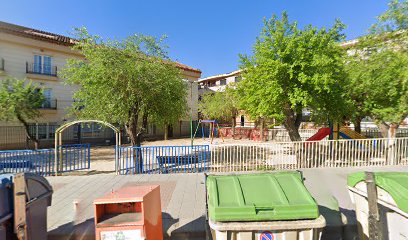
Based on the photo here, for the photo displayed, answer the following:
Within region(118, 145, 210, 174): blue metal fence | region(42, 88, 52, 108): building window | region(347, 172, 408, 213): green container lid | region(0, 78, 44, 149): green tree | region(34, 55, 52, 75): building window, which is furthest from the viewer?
region(42, 88, 52, 108): building window

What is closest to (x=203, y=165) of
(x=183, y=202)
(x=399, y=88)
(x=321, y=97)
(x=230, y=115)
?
(x=183, y=202)

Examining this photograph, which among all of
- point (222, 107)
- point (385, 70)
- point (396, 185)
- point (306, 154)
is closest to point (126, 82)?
point (306, 154)

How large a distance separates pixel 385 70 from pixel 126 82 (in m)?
9.26

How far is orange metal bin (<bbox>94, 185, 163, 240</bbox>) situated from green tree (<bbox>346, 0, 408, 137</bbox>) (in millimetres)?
7868

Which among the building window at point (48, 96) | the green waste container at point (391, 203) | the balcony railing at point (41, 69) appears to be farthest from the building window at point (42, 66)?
the green waste container at point (391, 203)

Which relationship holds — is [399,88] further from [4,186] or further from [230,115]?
[230,115]

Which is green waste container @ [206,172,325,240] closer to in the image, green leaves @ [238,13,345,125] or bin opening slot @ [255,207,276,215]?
bin opening slot @ [255,207,276,215]

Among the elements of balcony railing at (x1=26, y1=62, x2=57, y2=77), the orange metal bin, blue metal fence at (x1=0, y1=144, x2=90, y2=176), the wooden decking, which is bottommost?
the wooden decking

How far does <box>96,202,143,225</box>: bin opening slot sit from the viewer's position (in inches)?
115

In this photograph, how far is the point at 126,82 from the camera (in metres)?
8.95

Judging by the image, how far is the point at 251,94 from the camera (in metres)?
10.1

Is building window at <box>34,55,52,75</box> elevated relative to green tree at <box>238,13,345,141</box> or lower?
elevated

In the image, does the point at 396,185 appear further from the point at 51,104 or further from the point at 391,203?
the point at 51,104

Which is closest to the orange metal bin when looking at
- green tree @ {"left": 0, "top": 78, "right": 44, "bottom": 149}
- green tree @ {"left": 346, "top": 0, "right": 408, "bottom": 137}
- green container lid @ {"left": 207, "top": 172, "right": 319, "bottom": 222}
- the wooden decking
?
green container lid @ {"left": 207, "top": 172, "right": 319, "bottom": 222}
